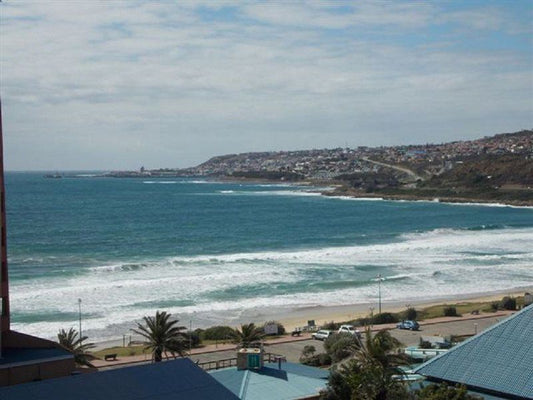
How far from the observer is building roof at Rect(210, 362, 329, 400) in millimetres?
18594

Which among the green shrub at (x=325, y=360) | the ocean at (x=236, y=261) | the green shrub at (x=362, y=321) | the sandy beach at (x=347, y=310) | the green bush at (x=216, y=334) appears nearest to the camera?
the green shrub at (x=325, y=360)

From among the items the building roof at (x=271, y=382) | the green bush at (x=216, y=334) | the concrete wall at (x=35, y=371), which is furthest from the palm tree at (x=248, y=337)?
the concrete wall at (x=35, y=371)

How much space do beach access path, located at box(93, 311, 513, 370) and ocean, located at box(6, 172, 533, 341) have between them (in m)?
7.10

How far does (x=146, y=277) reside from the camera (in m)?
54.1

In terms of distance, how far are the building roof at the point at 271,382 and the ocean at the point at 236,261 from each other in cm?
1845

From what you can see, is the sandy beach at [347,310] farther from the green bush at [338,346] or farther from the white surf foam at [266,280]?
the green bush at [338,346]

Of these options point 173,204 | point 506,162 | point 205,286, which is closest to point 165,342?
point 205,286

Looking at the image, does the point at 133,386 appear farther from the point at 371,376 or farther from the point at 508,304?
the point at 508,304

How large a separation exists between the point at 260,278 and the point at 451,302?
45.9ft

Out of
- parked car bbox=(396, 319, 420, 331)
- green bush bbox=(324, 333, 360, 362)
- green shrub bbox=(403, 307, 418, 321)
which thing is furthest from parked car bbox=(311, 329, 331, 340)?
green shrub bbox=(403, 307, 418, 321)

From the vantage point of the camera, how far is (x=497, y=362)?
18312 mm

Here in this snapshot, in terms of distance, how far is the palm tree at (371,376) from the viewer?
15797 millimetres

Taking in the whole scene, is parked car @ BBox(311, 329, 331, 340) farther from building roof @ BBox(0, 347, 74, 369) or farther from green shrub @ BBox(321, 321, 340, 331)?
building roof @ BBox(0, 347, 74, 369)

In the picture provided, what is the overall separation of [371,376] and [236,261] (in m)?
47.4
